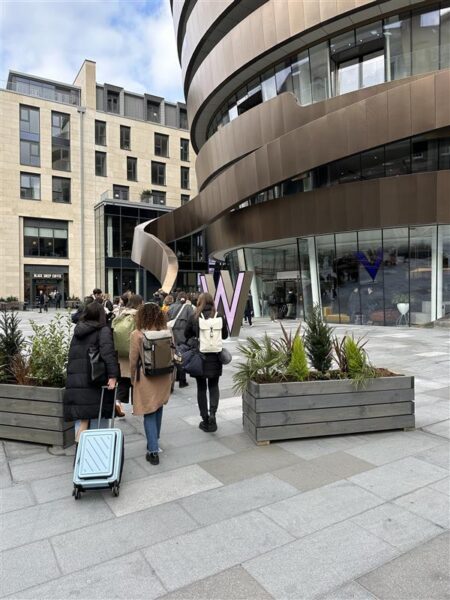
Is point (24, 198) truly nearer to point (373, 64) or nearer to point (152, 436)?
point (373, 64)

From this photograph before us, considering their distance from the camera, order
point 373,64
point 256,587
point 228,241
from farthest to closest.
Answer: point 228,241
point 373,64
point 256,587

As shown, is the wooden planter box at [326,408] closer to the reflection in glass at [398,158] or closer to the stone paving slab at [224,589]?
the stone paving slab at [224,589]

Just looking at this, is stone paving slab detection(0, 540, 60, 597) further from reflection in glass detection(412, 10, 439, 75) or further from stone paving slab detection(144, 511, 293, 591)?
reflection in glass detection(412, 10, 439, 75)

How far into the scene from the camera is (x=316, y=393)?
5711 mm

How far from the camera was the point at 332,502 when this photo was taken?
4.15 meters

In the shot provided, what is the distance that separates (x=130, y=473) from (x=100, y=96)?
59.2 meters

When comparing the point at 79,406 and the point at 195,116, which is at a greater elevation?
the point at 195,116

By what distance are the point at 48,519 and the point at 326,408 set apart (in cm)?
341

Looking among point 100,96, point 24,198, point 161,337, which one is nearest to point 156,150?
point 100,96

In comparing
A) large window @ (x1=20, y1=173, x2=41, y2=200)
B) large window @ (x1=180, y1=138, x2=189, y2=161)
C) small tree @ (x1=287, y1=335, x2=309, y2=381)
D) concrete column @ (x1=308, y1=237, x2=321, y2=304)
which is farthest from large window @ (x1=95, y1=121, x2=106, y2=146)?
small tree @ (x1=287, y1=335, x2=309, y2=381)

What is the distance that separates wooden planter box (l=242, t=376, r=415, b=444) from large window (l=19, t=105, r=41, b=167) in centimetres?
5050

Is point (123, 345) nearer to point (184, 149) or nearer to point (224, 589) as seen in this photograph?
point (224, 589)

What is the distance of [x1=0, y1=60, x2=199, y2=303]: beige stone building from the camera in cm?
4766

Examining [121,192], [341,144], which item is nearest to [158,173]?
[121,192]
